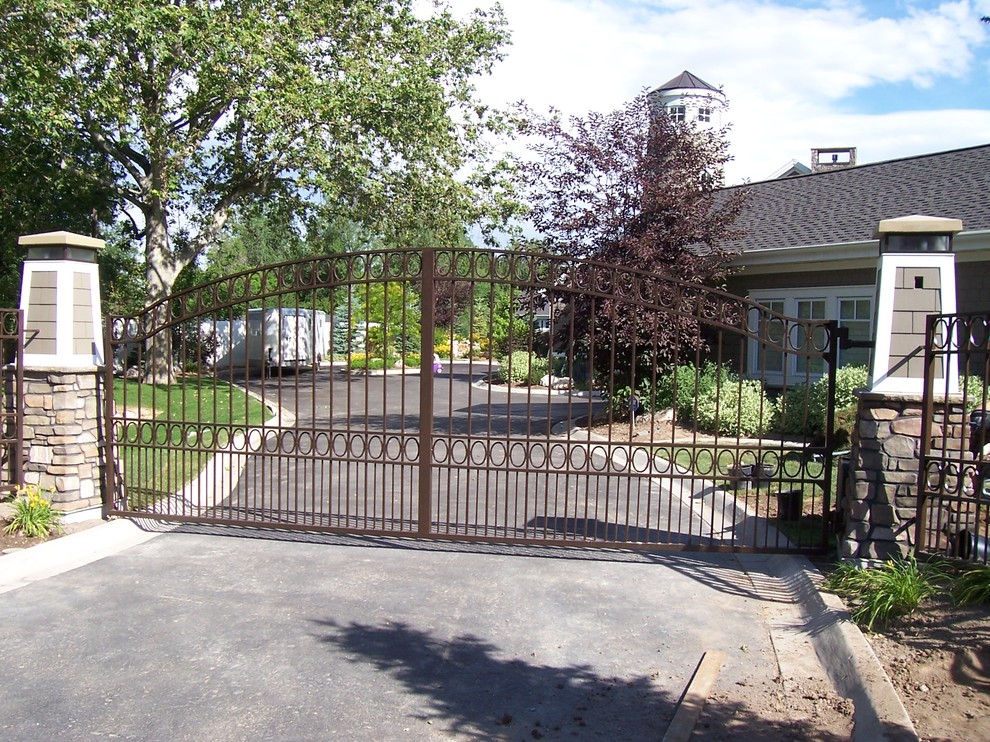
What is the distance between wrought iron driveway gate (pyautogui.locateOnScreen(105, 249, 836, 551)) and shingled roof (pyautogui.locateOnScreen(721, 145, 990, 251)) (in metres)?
1.82

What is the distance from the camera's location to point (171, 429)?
767cm

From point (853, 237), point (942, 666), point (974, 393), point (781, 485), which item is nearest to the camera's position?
point (942, 666)

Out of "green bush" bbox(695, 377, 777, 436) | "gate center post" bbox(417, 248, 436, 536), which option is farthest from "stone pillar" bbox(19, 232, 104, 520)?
"green bush" bbox(695, 377, 777, 436)

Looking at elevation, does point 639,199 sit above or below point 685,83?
below

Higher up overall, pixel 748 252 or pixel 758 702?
pixel 748 252

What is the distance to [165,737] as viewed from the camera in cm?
388

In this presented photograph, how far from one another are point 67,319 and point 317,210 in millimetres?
15552

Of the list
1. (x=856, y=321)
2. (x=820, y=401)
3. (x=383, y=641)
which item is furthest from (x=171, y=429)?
(x=856, y=321)

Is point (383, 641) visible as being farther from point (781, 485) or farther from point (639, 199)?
point (639, 199)

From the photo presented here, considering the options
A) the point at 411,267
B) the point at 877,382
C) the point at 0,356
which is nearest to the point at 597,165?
the point at 411,267

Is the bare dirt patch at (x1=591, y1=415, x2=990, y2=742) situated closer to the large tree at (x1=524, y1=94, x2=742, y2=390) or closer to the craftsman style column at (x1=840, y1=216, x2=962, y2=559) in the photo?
the craftsman style column at (x1=840, y1=216, x2=962, y2=559)

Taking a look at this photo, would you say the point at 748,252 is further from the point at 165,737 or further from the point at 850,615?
the point at 165,737

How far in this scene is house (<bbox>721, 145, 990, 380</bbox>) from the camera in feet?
40.4

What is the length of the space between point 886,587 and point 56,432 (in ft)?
22.5
